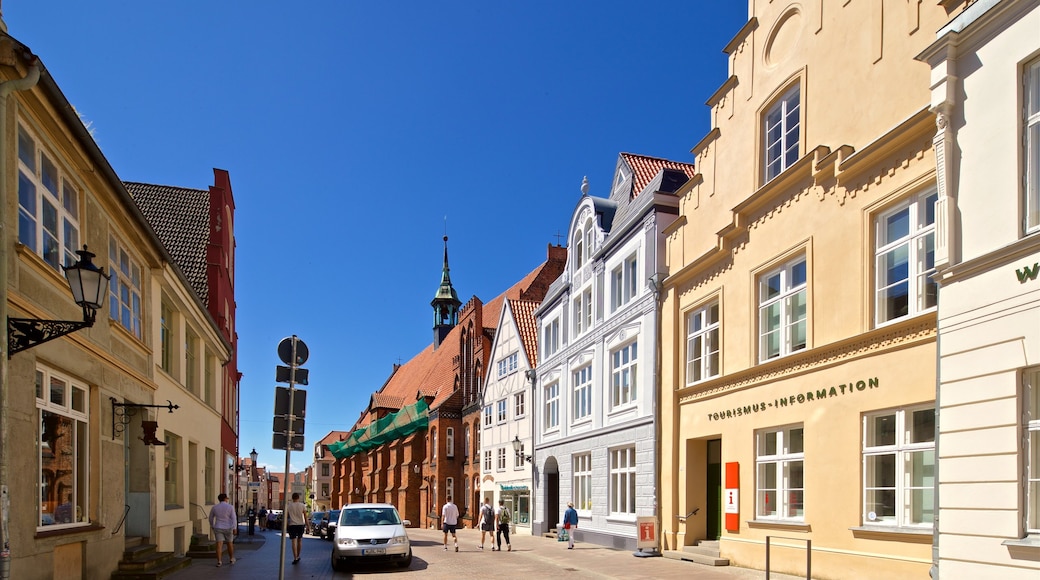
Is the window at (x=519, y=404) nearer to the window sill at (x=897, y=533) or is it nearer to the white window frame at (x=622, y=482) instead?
the white window frame at (x=622, y=482)

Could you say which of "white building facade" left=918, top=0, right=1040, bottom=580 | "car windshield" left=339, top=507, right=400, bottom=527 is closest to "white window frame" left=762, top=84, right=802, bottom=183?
"white building facade" left=918, top=0, right=1040, bottom=580

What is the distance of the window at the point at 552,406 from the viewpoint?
31922 millimetres

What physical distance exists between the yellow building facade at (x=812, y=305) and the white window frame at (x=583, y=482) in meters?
6.65

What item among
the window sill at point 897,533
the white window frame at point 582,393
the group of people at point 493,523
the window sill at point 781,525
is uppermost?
the white window frame at point 582,393

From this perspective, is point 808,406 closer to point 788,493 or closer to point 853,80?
point 788,493

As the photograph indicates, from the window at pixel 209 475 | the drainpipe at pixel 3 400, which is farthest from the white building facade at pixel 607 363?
the drainpipe at pixel 3 400

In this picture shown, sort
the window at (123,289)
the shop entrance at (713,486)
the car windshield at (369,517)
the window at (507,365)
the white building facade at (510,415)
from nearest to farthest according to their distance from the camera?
the window at (123,289) → the car windshield at (369,517) → the shop entrance at (713,486) → the white building facade at (510,415) → the window at (507,365)

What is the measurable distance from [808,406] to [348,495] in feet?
223

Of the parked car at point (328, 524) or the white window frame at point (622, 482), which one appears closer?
the white window frame at point (622, 482)

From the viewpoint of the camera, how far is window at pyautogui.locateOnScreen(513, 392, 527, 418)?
37062 mm

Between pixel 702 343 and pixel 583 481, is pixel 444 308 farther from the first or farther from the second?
pixel 702 343

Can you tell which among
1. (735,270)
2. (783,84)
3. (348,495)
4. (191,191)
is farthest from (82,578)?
A: (348,495)

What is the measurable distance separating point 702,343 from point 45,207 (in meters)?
13.7

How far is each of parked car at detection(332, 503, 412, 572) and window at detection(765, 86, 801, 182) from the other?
10.7 metres
